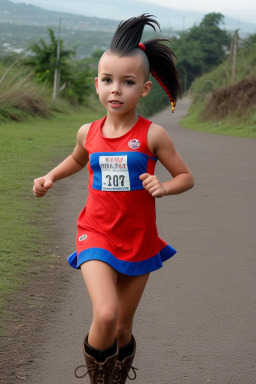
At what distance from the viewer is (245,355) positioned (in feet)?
13.2

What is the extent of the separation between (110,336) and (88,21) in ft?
433

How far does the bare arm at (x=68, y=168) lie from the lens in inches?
133

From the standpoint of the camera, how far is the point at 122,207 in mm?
3150

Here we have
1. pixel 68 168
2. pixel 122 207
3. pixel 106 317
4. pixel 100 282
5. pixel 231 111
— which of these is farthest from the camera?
pixel 231 111

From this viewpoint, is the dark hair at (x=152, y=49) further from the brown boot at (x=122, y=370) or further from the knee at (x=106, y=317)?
the brown boot at (x=122, y=370)

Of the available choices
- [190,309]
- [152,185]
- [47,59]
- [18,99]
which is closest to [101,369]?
[152,185]

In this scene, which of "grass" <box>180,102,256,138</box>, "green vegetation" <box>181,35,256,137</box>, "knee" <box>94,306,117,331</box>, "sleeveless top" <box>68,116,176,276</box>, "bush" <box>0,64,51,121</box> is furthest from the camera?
"green vegetation" <box>181,35,256,137</box>

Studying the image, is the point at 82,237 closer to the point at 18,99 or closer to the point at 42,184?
the point at 42,184

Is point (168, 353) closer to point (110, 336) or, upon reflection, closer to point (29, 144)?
point (110, 336)

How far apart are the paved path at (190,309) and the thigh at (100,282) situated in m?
0.82

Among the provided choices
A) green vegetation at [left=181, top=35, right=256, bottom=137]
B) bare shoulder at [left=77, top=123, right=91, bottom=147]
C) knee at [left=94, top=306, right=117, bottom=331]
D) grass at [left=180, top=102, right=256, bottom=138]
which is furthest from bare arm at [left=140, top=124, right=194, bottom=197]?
green vegetation at [left=181, top=35, right=256, bottom=137]

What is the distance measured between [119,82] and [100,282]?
87cm

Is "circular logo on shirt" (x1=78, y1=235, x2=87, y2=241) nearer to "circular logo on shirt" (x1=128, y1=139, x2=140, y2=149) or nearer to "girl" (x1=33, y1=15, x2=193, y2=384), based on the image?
"girl" (x1=33, y1=15, x2=193, y2=384)

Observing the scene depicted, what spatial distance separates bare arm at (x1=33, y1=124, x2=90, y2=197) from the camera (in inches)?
133
